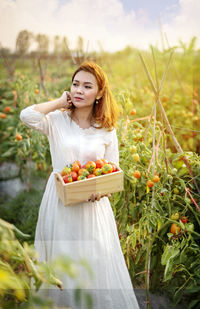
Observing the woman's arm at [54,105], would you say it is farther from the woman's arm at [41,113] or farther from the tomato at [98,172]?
the tomato at [98,172]

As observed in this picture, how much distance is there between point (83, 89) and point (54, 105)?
0.53ft

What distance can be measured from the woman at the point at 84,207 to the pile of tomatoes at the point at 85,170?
100 mm

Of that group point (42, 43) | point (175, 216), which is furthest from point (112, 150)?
point (42, 43)

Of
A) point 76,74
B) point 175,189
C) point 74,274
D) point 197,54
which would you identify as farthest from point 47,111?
point 197,54

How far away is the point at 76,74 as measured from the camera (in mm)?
1365

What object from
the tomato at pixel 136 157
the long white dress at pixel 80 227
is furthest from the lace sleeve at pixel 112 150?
the tomato at pixel 136 157

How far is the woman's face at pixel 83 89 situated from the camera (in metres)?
1.32

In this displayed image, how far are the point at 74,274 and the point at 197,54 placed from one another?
7.31ft

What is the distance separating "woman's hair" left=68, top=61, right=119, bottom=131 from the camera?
1.34 m

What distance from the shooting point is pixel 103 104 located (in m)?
1.44

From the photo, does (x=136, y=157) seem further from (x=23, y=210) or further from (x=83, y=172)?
(x=23, y=210)

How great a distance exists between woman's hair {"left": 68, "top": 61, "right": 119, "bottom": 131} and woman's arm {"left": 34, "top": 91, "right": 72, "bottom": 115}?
0.07 metres

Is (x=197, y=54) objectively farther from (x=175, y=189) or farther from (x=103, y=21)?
(x=175, y=189)

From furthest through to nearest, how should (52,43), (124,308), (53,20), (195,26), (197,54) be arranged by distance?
(52,43) < (197,54) < (53,20) < (195,26) < (124,308)
